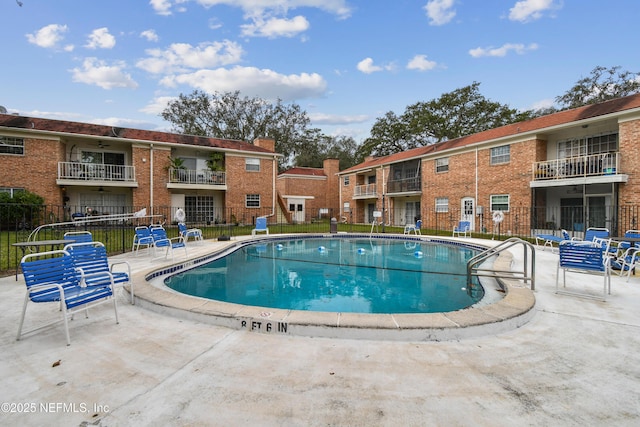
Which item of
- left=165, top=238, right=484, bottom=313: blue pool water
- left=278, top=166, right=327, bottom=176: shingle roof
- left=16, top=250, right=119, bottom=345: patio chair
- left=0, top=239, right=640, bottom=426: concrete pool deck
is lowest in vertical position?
left=165, top=238, right=484, bottom=313: blue pool water

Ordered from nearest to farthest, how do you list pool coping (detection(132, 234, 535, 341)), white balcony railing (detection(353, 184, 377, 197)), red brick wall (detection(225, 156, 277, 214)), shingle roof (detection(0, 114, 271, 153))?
pool coping (detection(132, 234, 535, 341)) < shingle roof (detection(0, 114, 271, 153)) < red brick wall (detection(225, 156, 277, 214)) < white balcony railing (detection(353, 184, 377, 197))

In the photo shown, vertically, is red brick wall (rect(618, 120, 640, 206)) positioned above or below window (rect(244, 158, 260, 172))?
below

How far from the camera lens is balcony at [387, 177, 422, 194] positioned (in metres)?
25.1

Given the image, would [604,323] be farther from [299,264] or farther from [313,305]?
[299,264]

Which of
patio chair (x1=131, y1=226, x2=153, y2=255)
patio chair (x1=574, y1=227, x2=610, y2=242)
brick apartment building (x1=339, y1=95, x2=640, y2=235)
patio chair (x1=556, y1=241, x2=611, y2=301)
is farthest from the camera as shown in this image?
brick apartment building (x1=339, y1=95, x2=640, y2=235)

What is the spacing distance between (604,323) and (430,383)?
3.31 meters

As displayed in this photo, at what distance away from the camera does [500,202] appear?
19.0 m

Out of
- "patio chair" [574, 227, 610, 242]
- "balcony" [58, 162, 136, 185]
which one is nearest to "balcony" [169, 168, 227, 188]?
"balcony" [58, 162, 136, 185]

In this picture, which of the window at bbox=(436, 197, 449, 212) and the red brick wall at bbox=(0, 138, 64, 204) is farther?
the window at bbox=(436, 197, 449, 212)

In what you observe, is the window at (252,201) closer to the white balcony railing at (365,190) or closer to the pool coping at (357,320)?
the white balcony railing at (365,190)

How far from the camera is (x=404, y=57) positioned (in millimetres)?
19328

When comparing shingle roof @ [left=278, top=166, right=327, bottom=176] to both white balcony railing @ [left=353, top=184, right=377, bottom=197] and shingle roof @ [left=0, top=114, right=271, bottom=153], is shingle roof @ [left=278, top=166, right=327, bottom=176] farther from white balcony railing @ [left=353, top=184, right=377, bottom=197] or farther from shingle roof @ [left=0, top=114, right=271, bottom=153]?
shingle roof @ [left=0, top=114, right=271, bottom=153]

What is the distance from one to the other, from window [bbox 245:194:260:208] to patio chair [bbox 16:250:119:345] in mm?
20911

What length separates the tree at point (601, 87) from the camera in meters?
27.0
